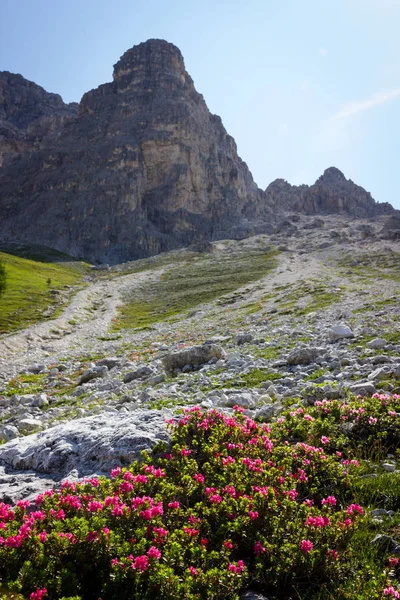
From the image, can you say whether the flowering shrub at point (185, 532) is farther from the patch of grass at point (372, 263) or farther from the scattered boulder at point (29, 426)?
the patch of grass at point (372, 263)

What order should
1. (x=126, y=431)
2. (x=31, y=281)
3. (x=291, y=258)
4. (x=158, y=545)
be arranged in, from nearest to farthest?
(x=158, y=545)
(x=126, y=431)
(x=31, y=281)
(x=291, y=258)

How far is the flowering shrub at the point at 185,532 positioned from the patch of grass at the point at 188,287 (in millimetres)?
45778

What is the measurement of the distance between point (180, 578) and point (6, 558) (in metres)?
2.26

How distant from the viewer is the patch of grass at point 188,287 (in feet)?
211

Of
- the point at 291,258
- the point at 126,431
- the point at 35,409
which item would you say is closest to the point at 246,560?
the point at 126,431

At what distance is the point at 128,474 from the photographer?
245 inches

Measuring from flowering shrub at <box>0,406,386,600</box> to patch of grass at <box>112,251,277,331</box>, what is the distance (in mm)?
45778

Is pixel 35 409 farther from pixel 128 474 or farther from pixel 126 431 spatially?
pixel 128 474

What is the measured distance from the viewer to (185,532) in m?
5.03

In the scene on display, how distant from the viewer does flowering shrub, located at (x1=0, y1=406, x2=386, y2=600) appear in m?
4.42

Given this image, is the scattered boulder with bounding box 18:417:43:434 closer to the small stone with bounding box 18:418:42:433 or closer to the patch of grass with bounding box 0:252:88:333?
the small stone with bounding box 18:418:42:433

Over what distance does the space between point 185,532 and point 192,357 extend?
16988mm

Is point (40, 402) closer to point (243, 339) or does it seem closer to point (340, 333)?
point (243, 339)

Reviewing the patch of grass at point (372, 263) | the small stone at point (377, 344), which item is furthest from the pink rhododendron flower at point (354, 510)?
the patch of grass at point (372, 263)
